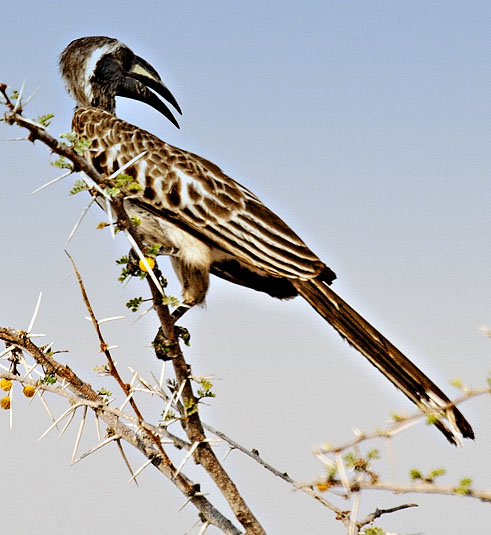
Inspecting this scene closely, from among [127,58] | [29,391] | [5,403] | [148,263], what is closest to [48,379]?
[29,391]

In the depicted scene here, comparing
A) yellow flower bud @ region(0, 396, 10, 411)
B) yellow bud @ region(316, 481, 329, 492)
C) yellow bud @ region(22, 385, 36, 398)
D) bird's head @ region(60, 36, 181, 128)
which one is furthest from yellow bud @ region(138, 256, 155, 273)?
bird's head @ region(60, 36, 181, 128)

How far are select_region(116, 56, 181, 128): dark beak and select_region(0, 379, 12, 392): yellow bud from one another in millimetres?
3497

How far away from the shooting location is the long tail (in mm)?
4066

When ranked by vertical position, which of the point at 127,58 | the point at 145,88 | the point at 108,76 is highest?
the point at 127,58

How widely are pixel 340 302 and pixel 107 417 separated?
1.57m

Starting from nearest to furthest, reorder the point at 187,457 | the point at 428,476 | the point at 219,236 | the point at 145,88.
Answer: the point at 428,476
the point at 187,457
the point at 219,236
the point at 145,88

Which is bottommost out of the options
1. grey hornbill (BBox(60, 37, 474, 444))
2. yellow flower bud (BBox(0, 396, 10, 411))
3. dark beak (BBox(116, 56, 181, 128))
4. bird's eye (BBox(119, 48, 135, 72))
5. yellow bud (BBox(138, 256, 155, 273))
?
yellow flower bud (BBox(0, 396, 10, 411))

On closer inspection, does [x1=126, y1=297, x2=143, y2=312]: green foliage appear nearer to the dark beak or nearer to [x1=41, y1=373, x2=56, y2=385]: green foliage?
[x1=41, y1=373, x2=56, y2=385]: green foliage

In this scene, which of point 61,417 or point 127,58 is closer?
point 61,417

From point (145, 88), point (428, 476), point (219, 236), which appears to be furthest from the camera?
point (145, 88)

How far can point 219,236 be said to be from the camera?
15.5ft

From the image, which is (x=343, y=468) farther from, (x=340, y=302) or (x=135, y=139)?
(x=135, y=139)

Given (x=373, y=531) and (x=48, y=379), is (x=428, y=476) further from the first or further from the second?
(x=48, y=379)

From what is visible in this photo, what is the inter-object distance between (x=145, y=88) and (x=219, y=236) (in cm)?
214
